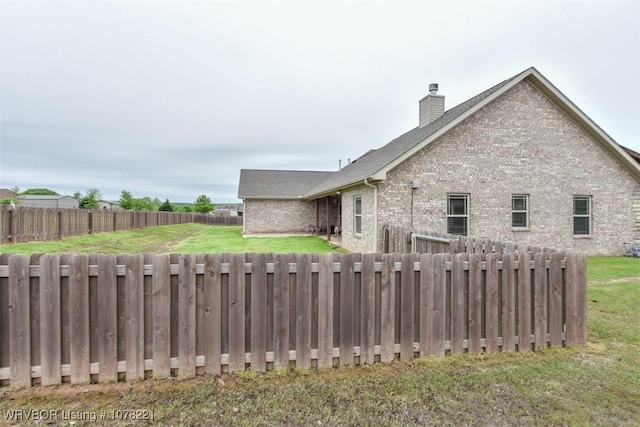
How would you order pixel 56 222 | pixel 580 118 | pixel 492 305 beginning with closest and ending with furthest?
pixel 492 305 → pixel 580 118 → pixel 56 222

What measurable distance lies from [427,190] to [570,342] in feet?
28.5

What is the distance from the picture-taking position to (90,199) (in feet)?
184

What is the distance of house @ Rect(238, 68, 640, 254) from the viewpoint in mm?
12133

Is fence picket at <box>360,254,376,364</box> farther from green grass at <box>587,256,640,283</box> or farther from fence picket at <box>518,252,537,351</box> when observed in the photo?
green grass at <box>587,256,640,283</box>

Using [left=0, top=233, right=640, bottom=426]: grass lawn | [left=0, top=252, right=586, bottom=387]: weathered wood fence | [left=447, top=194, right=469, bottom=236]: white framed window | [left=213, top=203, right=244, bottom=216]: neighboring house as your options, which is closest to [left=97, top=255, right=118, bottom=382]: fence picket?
[left=0, top=252, right=586, bottom=387]: weathered wood fence

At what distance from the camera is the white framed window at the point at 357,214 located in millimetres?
13858

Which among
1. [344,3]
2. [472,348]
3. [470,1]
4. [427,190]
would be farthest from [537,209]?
[472,348]

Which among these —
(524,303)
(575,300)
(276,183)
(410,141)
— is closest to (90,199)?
(276,183)

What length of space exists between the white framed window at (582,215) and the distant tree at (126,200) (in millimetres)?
61498

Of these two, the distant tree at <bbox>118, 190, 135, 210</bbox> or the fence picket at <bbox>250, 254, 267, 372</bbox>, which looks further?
the distant tree at <bbox>118, 190, 135, 210</bbox>

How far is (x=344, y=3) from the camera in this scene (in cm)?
1191

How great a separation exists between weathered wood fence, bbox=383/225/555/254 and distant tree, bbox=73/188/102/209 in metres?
58.9

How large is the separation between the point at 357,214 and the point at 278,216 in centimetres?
1174

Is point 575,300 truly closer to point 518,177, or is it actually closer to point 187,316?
point 187,316
